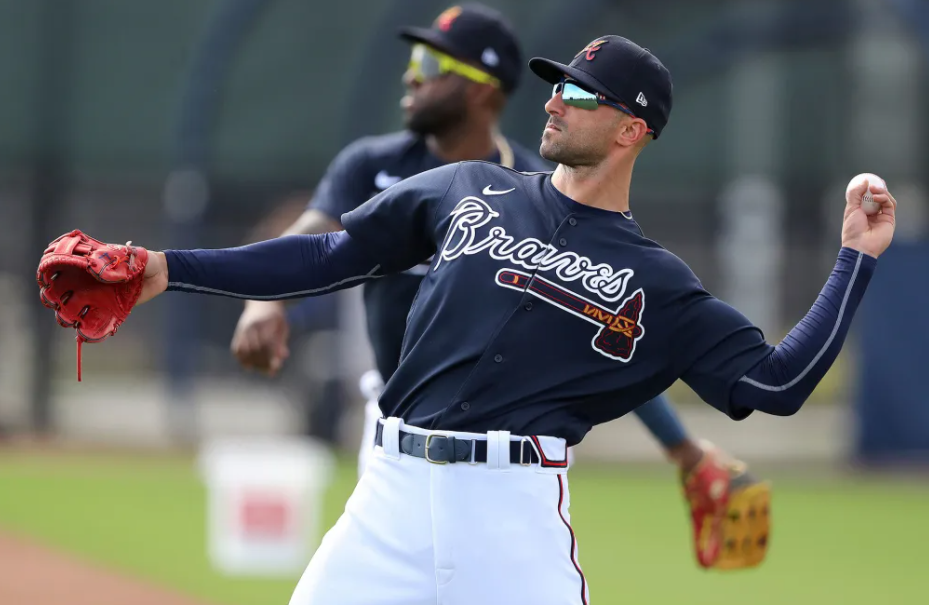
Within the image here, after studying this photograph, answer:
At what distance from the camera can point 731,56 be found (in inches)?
624

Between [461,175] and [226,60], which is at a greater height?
[226,60]

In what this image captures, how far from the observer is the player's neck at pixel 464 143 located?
502 centimetres

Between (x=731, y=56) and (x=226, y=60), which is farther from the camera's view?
(x=731, y=56)

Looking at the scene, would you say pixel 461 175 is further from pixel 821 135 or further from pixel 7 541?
pixel 821 135

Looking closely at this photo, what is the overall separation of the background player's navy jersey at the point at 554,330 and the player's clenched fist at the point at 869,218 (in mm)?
338

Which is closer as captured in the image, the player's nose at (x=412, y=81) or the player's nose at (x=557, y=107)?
the player's nose at (x=557, y=107)

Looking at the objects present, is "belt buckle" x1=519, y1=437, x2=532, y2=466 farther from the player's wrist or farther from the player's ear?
the player's wrist

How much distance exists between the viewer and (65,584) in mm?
7582

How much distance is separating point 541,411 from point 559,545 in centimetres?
33

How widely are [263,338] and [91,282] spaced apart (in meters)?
1.28

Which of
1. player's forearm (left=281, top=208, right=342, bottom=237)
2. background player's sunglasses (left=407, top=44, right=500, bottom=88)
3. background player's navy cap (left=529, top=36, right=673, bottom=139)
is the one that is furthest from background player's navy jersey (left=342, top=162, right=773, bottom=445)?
background player's sunglasses (left=407, top=44, right=500, bottom=88)

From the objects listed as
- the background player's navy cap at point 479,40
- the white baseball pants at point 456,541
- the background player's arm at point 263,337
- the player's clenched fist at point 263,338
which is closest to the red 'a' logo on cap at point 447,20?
the background player's navy cap at point 479,40

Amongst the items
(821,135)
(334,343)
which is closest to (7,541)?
(334,343)

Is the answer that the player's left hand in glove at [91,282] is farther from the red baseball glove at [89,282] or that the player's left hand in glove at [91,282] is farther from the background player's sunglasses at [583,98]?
the background player's sunglasses at [583,98]
